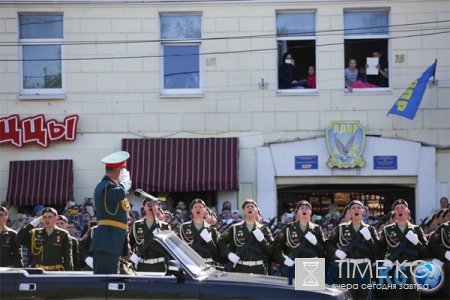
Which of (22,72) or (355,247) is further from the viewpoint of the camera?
(22,72)

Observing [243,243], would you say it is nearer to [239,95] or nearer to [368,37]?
[239,95]

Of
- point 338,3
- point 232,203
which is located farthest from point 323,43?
point 232,203

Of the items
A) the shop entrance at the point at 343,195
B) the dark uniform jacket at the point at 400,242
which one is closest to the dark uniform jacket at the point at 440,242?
the dark uniform jacket at the point at 400,242

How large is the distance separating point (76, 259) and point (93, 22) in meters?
8.20

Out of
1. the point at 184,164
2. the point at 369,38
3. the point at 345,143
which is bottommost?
the point at 184,164

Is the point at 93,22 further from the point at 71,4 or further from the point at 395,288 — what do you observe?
the point at 395,288

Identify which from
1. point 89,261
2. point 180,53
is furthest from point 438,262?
point 180,53

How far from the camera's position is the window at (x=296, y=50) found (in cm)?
2023

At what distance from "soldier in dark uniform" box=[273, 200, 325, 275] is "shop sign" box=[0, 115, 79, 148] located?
7.67 metres

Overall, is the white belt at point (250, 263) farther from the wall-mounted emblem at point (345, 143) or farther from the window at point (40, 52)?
the window at point (40, 52)

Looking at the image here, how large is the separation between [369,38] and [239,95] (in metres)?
3.20

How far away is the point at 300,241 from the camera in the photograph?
13688 mm

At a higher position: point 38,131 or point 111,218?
point 38,131

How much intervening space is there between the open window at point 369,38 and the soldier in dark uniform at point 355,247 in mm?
7026
